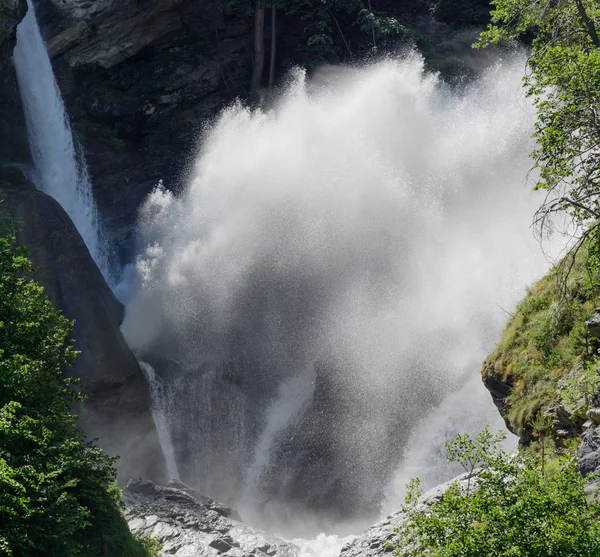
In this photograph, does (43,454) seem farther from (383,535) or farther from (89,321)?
(89,321)

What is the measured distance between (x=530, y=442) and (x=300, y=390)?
548 inches

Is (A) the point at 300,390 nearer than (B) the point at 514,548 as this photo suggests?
No

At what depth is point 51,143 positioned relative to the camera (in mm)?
31844

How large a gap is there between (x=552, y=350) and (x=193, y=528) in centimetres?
1068

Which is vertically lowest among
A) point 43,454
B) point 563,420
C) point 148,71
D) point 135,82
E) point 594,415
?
point 594,415

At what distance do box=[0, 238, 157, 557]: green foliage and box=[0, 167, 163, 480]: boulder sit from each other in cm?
834

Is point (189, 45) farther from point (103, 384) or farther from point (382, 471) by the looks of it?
point (382, 471)

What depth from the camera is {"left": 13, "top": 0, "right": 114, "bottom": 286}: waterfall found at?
103 feet

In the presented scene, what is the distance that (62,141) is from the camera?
32125 mm

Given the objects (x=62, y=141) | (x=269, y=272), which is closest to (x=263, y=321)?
(x=269, y=272)

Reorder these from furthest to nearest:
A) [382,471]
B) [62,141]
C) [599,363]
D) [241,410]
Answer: [62,141] → [241,410] → [382,471] → [599,363]

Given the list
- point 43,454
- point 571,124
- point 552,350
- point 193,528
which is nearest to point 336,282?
point 193,528

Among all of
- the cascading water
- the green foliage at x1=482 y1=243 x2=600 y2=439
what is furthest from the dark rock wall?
the green foliage at x1=482 y1=243 x2=600 y2=439

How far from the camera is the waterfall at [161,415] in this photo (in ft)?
81.2
